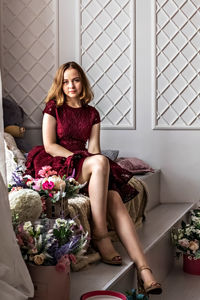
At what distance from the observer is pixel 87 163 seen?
10.2 ft

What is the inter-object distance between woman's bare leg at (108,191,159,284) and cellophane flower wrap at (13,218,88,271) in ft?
2.19

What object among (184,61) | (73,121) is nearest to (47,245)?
(73,121)

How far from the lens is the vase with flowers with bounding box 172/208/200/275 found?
3.64m

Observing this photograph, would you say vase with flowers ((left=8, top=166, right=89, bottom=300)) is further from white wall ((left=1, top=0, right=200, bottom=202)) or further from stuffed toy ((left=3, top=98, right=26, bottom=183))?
white wall ((left=1, top=0, right=200, bottom=202))

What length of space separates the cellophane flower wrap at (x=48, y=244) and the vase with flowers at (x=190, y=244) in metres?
1.50

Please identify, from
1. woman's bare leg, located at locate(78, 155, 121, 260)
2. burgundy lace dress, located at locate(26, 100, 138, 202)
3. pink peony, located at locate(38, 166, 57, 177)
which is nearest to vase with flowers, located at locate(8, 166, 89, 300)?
pink peony, located at locate(38, 166, 57, 177)

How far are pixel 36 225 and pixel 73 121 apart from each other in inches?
55.1

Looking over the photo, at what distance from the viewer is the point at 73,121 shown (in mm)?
3629

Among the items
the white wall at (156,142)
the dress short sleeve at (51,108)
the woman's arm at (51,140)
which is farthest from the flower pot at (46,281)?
the white wall at (156,142)

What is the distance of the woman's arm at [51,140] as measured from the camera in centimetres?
348

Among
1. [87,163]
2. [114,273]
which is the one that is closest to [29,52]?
[87,163]

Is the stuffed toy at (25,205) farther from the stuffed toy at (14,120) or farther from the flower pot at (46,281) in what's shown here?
the stuffed toy at (14,120)

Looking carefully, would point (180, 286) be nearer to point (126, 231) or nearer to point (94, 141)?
point (126, 231)

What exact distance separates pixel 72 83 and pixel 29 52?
1.41m
